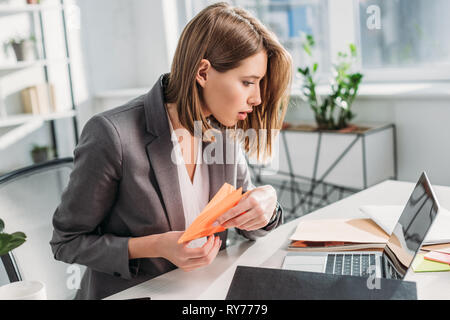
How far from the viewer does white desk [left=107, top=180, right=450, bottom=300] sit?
35.1 inches

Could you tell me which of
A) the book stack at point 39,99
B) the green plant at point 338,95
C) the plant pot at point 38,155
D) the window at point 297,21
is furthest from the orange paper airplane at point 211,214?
the plant pot at point 38,155

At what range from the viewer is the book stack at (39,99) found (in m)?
3.28

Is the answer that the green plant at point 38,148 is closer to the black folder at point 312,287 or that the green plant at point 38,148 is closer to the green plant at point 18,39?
the green plant at point 18,39

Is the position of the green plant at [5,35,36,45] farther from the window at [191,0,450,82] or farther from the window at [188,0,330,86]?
the window at [191,0,450,82]

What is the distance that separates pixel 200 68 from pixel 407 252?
58 centimetres

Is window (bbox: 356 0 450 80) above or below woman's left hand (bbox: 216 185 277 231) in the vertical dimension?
above

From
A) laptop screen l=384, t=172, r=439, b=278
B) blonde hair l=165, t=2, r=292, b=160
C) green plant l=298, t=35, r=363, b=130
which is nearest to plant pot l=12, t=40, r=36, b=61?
green plant l=298, t=35, r=363, b=130

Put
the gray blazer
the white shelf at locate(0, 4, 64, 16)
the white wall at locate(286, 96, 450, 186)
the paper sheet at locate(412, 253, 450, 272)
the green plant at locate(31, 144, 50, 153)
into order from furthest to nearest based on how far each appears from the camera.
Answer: the green plant at locate(31, 144, 50, 153)
the white shelf at locate(0, 4, 64, 16)
the white wall at locate(286, 96, 450, 186)
the gray blazer
the paper sheet at locate(412, 253, 450, 272)

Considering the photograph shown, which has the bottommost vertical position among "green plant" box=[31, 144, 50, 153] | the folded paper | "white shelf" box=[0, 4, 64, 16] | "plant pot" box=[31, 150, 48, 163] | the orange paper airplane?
"plant pot" box=[31, 150, 48, 163]

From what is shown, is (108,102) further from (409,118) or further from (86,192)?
(86,192)

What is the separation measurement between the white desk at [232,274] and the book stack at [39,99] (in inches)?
99.2

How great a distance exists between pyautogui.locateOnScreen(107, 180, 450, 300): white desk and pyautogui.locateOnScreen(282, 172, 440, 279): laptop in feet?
0.12

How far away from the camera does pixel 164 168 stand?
1.10m
